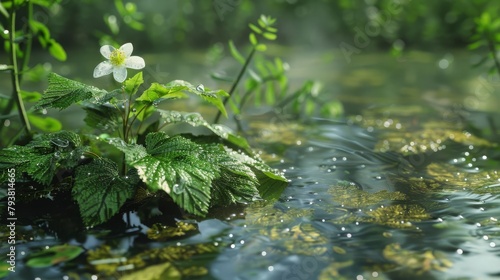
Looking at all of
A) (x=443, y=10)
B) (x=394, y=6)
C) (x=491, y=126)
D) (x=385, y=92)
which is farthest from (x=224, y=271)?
(x=443, y=10)

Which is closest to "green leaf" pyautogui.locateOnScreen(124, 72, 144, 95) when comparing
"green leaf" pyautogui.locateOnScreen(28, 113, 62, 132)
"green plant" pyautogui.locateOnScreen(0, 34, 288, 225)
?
"green plant" pyautogui.locateOnScreen(0, 34, 288, 225)

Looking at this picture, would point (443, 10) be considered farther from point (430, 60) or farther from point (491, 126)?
point (491, 126)

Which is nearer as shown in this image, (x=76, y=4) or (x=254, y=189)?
(x=254, y=189)

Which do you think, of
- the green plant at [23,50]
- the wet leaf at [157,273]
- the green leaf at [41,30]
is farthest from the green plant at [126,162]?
the green leaf at [41,30]

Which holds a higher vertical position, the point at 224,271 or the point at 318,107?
the point at 318,107

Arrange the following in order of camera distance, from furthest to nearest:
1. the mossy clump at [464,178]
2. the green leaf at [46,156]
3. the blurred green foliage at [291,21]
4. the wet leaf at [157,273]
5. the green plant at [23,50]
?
the blurred green foliage at [291,21] → the green plant at [23,50] → the mossy clump at [464,178] → the green leaf at [46,156] → the wet leaf at [157,273]

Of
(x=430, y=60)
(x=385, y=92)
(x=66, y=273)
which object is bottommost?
(x=66, y=273)

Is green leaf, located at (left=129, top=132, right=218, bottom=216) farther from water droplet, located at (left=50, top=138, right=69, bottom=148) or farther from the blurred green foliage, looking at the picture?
the blurred green foliage

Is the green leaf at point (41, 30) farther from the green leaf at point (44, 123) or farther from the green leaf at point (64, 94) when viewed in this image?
the green leaf at point (64, 94)
